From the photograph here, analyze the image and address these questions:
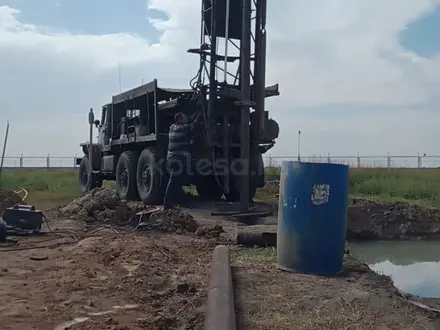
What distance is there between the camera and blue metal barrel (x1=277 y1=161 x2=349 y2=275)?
5988 millimetres

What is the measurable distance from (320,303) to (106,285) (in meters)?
2.03

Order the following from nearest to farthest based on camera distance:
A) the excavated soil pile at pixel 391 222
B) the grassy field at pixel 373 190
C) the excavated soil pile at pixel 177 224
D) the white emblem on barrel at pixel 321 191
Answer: the white emblem on barrel at pixel 321 191, the excavated soil pile at pixel 177 224, the excavated soil pile at pixel 391 222, the grassy field at pixel 373 190

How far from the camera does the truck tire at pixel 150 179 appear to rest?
43.8 feet

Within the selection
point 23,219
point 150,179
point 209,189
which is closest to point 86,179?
point 150,179

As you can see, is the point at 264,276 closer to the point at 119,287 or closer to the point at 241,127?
the point at 119,287

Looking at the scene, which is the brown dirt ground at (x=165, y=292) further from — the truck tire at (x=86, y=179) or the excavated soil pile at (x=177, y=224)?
the truck tire at (x=86, y=179)

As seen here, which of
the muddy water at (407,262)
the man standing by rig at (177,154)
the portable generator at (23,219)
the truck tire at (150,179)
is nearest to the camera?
the muddy water at (407,262)

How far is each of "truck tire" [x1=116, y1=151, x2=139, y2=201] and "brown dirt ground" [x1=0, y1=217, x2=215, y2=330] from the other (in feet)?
20.8

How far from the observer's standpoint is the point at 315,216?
603 cm

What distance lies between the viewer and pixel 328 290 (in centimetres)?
533

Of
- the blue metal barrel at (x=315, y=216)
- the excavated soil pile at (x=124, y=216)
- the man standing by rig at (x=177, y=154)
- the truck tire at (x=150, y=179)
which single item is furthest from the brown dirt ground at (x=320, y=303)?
the truck tire at (x=150, y=179)

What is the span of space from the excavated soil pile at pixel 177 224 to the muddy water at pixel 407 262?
7.86 feet

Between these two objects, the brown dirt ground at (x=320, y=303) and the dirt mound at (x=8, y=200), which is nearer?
the brown dirt ground at (x=320, y=303)

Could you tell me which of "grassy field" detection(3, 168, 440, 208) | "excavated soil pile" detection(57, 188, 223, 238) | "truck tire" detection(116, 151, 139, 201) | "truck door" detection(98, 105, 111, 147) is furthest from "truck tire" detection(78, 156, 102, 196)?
"excavated soil pile" detection(57, 188, 223, 238)
